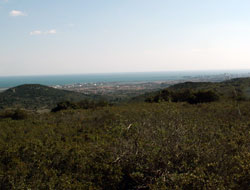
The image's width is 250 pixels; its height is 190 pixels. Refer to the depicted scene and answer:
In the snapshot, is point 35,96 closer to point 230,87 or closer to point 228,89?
point 230,87

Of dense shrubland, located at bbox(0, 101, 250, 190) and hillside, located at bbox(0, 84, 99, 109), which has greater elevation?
dense shrubland, located at bbox(0, 101, 250, 190)

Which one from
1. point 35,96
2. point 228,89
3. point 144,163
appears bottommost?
point 35,96

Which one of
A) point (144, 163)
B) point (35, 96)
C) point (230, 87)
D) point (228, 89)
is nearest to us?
point (144, 163)

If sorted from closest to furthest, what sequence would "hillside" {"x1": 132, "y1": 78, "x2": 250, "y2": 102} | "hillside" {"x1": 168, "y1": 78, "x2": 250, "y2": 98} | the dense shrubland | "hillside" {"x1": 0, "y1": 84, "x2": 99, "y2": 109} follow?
the dense shrubland → "hillside" {"x1": 132, "y1": 78, "x2": 250, "y2": 102} → "hillside" {"x1": 168, "y1": 78, "x2": 250, "y2": 98} → "hillside" {"x1": 0, "y1": 84, "x2": 99, "y2": 109}

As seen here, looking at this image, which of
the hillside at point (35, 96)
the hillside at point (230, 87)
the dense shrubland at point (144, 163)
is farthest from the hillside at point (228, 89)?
the hillside at point (35, 96)

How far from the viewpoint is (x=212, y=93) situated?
25.2 metres

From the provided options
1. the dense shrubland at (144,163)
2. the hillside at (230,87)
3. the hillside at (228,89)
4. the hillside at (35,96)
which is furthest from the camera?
the hillside at (35,96)

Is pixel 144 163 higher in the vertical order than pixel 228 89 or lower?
lower

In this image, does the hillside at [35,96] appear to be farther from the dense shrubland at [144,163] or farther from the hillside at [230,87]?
the dense shrubland at [144,163]

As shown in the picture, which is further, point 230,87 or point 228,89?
point 230,87

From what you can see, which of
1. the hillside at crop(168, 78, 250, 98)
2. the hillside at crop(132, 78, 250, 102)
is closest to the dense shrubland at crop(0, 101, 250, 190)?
the hillside at crop(132, 78, 250, 102)

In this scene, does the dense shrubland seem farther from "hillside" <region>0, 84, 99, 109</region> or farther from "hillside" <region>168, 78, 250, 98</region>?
"hillside" <region>0, 84, 99, 109</region>

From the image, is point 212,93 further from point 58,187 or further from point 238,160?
point 58,187

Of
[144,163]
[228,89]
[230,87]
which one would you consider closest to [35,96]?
[230,87]
